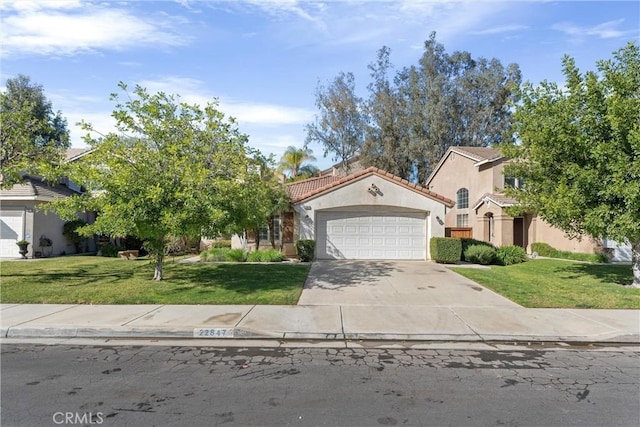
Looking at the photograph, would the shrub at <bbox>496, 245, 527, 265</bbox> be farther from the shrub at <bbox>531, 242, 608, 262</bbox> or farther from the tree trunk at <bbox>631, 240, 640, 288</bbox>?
the tree trunk at <bbox>631, 240, 640, 288</bbox>

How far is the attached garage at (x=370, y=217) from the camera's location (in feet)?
58.7

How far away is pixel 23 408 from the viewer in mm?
4273

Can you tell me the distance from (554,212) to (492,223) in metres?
14.6

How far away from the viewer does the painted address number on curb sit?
23.1 ft

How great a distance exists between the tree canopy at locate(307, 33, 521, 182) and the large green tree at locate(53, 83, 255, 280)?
2571 cm

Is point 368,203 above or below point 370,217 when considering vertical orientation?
above

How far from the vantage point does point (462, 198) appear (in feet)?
96.2

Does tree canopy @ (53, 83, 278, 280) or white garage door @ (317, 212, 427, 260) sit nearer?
tree canopy @ (53, 83, 278, 280)

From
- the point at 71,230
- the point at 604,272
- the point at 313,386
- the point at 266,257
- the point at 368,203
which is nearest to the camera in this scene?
the point at 313,386

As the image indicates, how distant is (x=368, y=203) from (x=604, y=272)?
29.5 ft

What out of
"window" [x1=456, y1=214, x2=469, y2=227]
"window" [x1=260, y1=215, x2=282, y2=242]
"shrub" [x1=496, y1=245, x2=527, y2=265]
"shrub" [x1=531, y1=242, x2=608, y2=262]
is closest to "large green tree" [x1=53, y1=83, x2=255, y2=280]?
"window" [x1=260, y1=215, x2=282, y2=242]

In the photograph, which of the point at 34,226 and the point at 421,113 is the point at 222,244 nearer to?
the point at 34,226

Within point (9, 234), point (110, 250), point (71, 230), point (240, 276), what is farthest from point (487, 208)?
point (9, 234)

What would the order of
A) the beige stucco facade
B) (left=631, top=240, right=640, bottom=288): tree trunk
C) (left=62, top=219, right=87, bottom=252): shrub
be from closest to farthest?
(left=631, top=240, right=640, bottom=288): tree trunk → the beige stucco facade → (left=62, top=219, right=87, bottom=252): shrub
